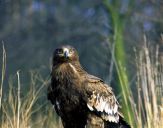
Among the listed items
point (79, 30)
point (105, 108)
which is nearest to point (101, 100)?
point (105, 108)

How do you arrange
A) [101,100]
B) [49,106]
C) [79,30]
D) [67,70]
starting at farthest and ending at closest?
1. [79,30]
2. [49,106]
3. [101,100]
4. [67,70]

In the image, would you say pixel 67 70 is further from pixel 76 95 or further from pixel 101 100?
pixel 101 100

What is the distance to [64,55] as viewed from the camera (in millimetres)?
7223

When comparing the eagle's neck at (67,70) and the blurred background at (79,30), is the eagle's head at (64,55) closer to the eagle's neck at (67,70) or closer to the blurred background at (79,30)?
the eagle's neck at (67,70)

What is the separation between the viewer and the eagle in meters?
7.11

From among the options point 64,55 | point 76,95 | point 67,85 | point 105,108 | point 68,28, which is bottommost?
point 68,28

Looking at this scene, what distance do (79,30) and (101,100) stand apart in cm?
1272

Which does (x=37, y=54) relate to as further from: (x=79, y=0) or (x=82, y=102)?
(x=82, y=102)

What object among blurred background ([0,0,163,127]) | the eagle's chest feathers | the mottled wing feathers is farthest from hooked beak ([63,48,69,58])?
blurred background ([0,0,163,127])

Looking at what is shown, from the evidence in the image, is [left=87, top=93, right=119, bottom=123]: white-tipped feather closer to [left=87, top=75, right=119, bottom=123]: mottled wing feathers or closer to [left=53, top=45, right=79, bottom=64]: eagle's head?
[left=87, top=75, right=119, bottom=123]: mottled wing feathers

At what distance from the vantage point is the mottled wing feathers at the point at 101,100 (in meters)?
7.18

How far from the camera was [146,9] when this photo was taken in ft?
60.3

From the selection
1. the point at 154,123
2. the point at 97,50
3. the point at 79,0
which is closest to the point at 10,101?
the point at 154,123

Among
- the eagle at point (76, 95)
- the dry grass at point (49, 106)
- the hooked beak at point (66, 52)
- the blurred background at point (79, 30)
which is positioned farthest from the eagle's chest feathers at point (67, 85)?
the blurred background at point (79, 30)
